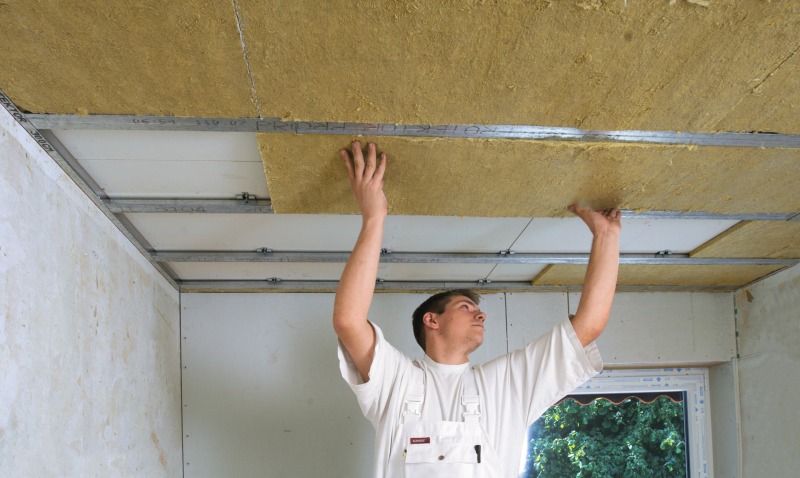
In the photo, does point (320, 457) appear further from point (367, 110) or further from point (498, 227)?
point (367, 110)

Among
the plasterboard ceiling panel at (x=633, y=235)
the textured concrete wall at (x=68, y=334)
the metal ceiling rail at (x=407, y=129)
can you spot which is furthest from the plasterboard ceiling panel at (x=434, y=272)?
the metal ceiling rail at (x=407, y=129)

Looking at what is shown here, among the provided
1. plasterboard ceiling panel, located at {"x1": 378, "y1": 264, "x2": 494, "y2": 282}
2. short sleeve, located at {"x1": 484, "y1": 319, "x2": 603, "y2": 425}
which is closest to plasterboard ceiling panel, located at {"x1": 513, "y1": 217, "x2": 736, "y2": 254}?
plasterboard ceiling panel, located at {"x1": 378, "y1": 264, "x2": 494, "y2": 282}

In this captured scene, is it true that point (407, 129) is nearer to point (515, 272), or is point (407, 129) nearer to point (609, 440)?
point (515, 272)

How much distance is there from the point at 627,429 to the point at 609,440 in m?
0.13

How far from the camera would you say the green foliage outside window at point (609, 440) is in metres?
3.99

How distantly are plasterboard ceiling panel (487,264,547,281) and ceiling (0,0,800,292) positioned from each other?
1.53 ft

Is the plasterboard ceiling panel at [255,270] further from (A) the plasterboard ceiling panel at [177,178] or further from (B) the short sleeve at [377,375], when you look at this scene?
(B) the short sleeve at [377,375]

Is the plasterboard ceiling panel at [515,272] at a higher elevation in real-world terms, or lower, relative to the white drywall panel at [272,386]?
higher

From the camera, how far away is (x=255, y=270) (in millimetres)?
3215

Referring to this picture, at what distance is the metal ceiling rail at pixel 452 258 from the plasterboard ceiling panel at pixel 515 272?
0.67 feet

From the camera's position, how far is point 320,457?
3.41 meters

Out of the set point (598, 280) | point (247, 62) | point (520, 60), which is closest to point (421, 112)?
point (520, 60)

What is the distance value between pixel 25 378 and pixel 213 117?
817 millimetres

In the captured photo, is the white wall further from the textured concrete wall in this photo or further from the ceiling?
the ceiling
